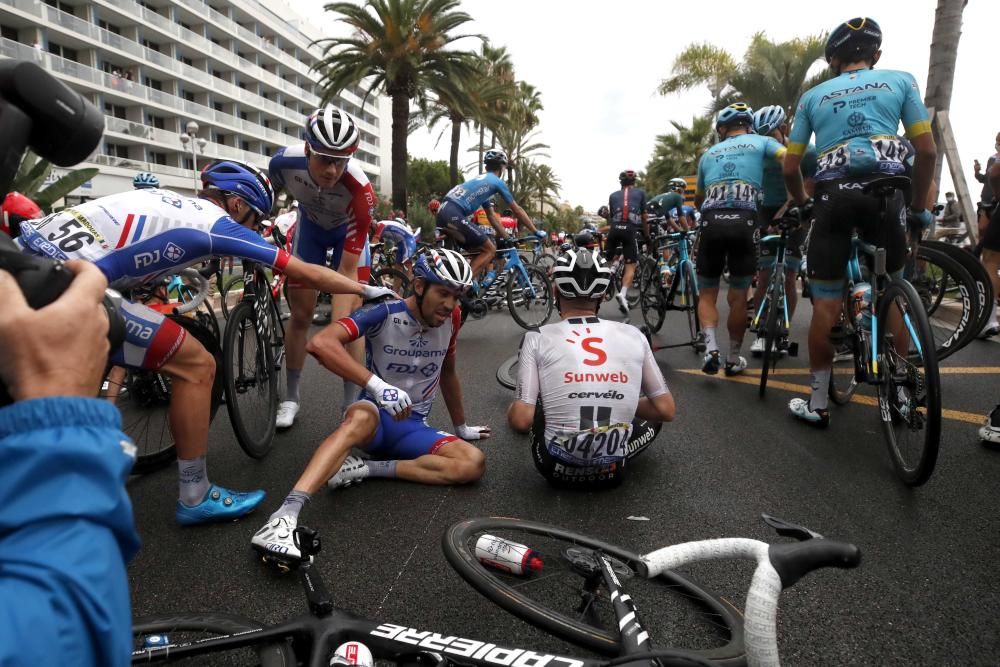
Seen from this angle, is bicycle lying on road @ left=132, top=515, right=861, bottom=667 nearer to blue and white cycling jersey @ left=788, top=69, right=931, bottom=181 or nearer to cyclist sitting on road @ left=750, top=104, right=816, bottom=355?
blue and white cycling jersey @ left=788, top=69, right=931, bottom=181

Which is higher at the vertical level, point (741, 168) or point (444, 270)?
point (741, 168)

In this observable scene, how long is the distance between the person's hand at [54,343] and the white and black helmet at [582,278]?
2.36 meters

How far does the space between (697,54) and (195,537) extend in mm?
29668

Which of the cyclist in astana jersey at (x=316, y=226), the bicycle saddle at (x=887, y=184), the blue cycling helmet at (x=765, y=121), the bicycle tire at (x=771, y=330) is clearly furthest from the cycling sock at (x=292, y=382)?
the blue cycling helmet at (x=765, y=121)

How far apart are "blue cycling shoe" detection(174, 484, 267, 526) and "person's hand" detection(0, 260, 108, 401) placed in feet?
6.96

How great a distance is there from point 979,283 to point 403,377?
4.61m

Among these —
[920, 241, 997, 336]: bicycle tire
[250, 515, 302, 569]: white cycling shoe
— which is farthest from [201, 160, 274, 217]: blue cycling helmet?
[920, 241, 997, 336]: bicycle tire

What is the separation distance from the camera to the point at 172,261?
2516mm

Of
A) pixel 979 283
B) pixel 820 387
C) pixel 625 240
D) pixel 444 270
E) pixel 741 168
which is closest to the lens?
pixel 444 270

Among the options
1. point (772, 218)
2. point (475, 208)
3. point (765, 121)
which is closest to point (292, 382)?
point (475, 208)

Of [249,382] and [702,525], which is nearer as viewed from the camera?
[702,525]

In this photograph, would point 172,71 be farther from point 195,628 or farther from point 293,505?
point 195,628

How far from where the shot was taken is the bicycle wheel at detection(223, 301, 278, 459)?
3174 mm

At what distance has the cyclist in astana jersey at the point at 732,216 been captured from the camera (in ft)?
16.0
